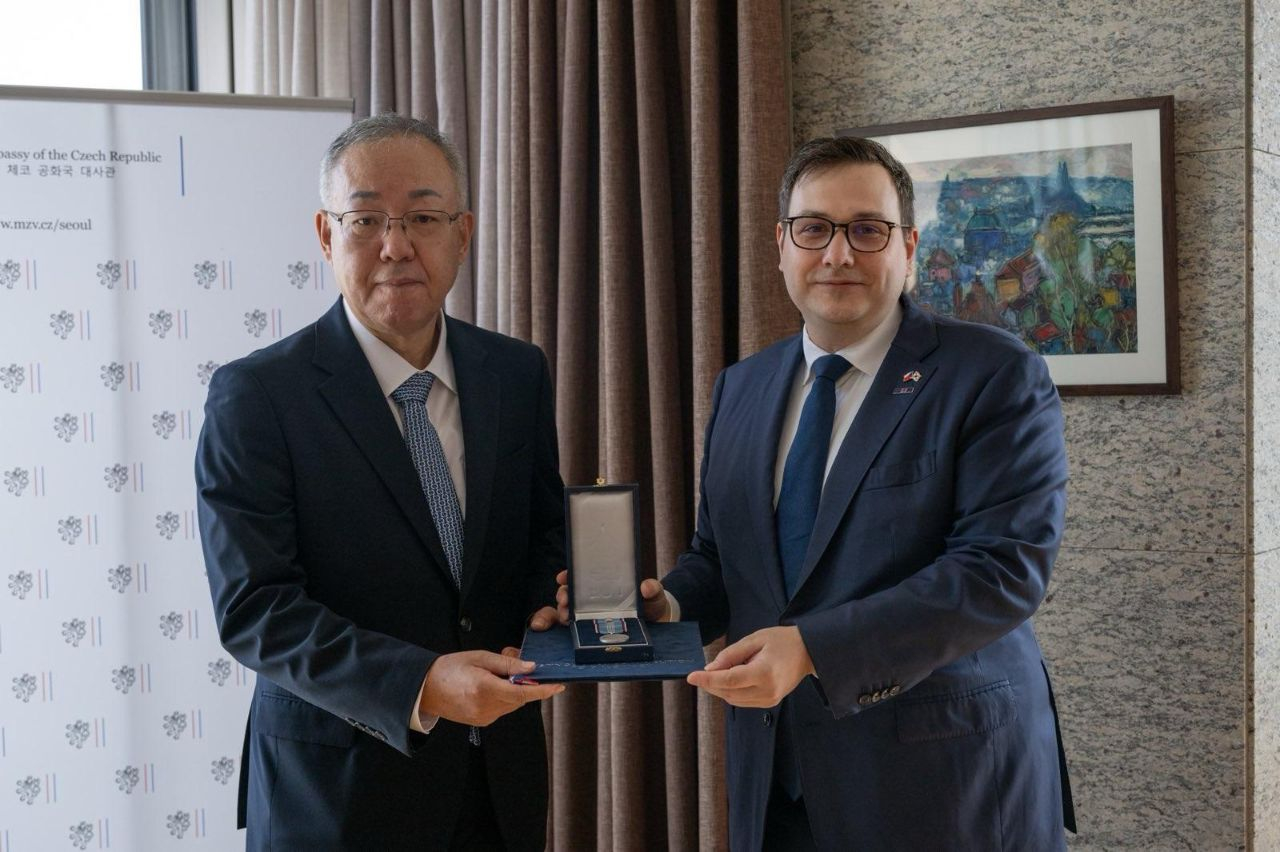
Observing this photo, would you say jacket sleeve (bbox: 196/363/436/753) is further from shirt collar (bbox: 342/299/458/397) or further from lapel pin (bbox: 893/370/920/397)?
lapel pin (bbox: 893/370/920/397)

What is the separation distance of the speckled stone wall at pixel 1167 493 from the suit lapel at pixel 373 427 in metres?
1.68

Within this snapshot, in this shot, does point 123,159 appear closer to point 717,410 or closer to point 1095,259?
point 717,410

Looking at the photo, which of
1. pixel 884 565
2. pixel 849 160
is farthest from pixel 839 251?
pixel 884 565

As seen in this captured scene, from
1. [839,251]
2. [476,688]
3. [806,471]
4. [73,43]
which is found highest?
[73,43]

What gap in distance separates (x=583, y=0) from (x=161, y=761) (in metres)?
2.36

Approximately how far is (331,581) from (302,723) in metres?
0.24

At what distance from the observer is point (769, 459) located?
6.65 feet

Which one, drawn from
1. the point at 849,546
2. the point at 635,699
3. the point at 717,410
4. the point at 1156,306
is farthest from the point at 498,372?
the point at 1156,306

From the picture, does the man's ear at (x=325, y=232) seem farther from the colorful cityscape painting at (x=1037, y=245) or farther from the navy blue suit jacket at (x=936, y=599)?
the colorful cityscape painting at (x=1037, y=245)

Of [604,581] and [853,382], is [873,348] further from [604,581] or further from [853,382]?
[604,581]

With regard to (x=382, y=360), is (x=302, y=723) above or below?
below

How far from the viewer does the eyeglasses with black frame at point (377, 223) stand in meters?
1.94

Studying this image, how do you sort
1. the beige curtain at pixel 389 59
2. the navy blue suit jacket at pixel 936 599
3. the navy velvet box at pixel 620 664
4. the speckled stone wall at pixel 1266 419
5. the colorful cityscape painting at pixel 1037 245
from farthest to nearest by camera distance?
the beige curtain at pixel 389 59 < the colorful cityscape painting at pixel 1037 245 < the speckled stone wall at pixel 1266 419 < the navy blue suit jacket at pixel 936 599 < the navy velvet box at pixel 620 664

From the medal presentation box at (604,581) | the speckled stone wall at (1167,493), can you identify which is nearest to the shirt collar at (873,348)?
the medal presentation box at (604,581)
